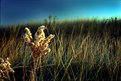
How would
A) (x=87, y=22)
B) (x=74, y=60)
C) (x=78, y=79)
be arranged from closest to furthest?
1. (x=78, y=79)
2. (x=74, y=60)
3. (x=87, y=22)

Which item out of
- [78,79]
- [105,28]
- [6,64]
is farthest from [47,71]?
[105,28]

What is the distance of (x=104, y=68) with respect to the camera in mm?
3664

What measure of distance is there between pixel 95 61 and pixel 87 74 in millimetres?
291

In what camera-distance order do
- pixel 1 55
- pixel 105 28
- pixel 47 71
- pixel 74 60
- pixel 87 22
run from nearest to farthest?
pixel 47 71
pixel 74 60
pixel 1 55
pixel 105 28
pixel 87 22

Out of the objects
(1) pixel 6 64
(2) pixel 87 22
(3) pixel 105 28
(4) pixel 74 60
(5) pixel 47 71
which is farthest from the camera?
(2) pixel 87 22

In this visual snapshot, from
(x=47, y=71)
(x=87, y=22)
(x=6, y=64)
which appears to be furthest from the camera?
(x=87, y=22)

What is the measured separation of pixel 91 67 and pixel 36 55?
1853mm

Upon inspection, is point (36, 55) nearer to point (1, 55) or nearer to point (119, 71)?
point (119, 71)

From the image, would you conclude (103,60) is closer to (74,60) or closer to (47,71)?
(74,60)

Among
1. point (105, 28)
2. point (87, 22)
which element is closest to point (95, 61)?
point (105, 28)

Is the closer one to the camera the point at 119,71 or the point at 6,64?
the point at 6,64

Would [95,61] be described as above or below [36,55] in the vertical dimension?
below

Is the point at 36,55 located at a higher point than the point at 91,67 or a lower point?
higher

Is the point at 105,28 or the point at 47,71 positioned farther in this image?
the point at 105,28
